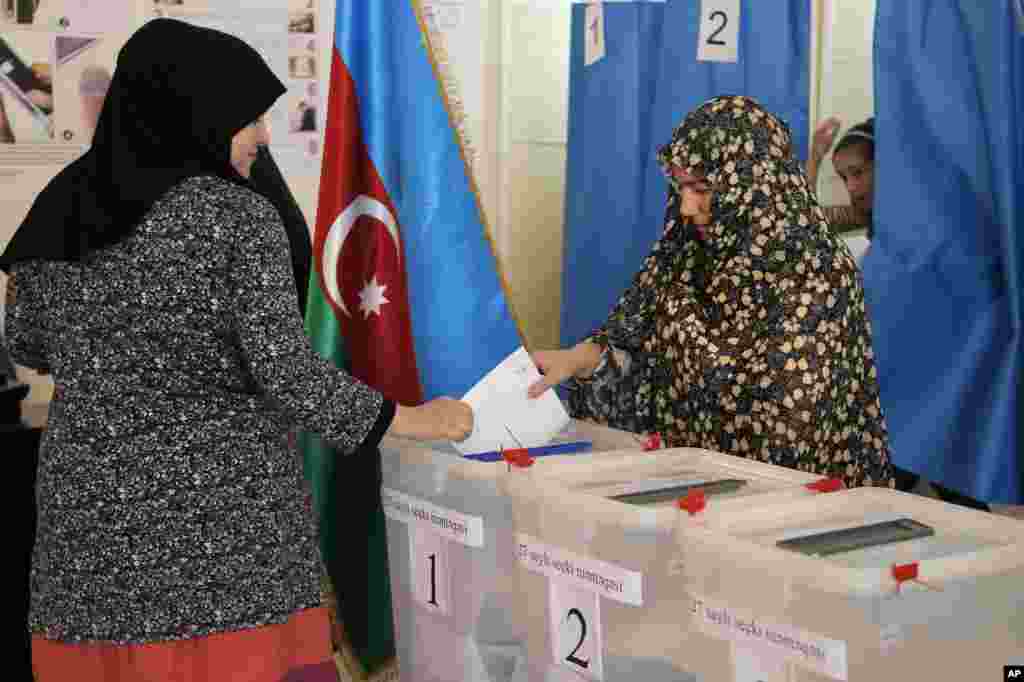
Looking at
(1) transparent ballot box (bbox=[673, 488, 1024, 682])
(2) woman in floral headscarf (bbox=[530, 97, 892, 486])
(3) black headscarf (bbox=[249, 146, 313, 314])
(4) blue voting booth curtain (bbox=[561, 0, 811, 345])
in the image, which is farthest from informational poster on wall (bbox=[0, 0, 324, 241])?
(1) transparent ballot box (bbox=[673, 488, 1024, 682])

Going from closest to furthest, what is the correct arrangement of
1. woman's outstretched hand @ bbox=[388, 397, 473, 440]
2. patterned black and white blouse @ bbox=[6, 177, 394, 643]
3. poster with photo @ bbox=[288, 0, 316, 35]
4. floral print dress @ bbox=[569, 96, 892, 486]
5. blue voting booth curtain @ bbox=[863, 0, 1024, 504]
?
1. patterned black and white blouse @ bbox=[6, 177, 394, 643]
2. woman's outstretched hand @ bbox=[388, 397, 473, 440]
3. floral print dress @ bbox=[569, 96, 892, 486]
4. blue voting booth curtain @ bbox=[863, 0, 1024, 504]
5. poster with photo @ bbox=[288, 0, 316, 35]

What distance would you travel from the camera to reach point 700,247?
2100 millimetres

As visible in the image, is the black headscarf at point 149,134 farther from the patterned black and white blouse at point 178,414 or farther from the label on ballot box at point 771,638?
the label on ballot box at point 771,638

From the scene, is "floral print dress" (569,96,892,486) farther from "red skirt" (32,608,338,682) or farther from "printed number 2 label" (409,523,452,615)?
"red skirt" (32,608,338,682)

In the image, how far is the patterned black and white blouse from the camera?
1.40 metres

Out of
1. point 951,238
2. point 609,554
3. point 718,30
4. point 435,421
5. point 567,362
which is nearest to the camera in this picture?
point 609,554

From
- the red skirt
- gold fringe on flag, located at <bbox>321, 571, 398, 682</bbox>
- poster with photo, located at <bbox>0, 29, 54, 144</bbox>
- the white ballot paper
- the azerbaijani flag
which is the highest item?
poster with photo, located at <bbox>0, 29, 54, 144</bbox>

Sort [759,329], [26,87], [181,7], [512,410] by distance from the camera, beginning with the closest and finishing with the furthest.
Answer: [512,410], [759,329], [26,87], [181,7]

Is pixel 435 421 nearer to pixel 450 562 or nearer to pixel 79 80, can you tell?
pixel 450 562

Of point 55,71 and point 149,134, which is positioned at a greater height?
point 55,71

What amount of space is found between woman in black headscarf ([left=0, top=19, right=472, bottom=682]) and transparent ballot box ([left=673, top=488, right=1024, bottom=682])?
19.8 inches

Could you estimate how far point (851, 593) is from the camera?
1.06 meters

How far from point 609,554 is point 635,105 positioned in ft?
5.77

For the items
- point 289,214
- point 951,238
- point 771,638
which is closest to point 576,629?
point 771,638
